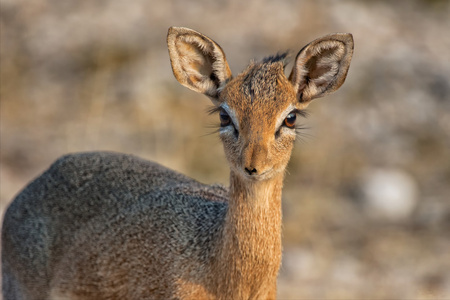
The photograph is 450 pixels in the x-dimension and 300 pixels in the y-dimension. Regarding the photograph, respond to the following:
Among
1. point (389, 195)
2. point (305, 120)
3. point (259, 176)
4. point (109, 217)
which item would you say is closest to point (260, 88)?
point (259, 176)

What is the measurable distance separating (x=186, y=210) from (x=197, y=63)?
3.59 feet

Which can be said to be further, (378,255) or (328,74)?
(378,255)

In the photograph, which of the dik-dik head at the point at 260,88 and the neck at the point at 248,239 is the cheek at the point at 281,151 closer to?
the dik-dik head at the point at 260,88

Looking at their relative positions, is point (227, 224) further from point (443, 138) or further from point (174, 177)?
point (443, 138)

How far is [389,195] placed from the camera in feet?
35.9

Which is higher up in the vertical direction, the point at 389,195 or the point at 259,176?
the point at 389,195

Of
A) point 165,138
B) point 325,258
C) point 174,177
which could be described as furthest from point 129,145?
point 174,177

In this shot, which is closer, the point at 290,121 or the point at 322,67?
the point at 290,121

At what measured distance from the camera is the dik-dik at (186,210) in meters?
5.14

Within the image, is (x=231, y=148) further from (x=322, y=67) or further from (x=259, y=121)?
(x=322, y=67)

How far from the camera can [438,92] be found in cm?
1359

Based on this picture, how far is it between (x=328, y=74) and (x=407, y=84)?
8.74 metres

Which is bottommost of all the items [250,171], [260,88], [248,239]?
[248,239]

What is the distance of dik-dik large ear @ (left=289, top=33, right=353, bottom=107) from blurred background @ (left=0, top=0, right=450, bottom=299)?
3.83 meters
